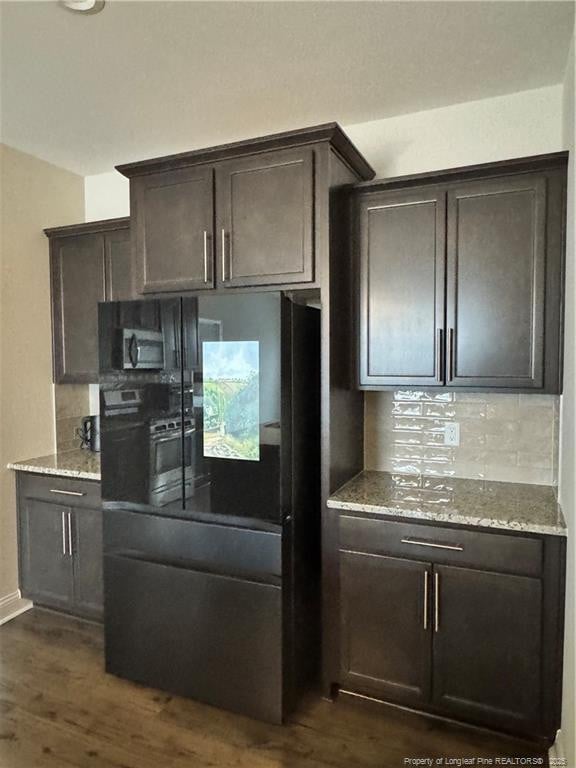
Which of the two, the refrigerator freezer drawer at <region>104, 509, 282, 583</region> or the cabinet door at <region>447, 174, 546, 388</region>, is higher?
the cabinet door at <region>447, 174, 546, 388</region>

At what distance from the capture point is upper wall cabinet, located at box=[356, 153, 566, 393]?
2031 millimetres

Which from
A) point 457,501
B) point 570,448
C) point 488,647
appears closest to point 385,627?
point 488,647

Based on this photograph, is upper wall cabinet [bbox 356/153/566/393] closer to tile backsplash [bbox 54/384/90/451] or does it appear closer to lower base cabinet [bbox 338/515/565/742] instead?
lower base cabinet [bbox 338/515/565/742]

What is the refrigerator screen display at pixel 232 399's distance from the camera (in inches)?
79.6

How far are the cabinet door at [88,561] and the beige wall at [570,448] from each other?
2.26 meters

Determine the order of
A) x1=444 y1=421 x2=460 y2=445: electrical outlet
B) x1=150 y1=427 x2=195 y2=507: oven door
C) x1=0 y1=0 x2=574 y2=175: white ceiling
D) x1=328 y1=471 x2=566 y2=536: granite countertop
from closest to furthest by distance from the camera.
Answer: x1=0 y1=0 x2=574 y2=175: white ceiling, x1=328 y1=471 x2=566 y2=536: granite countertop, x1=150 y1=427 x2=195 y2=507: oven door, x1=444 y1=421 x2=460 y2=445: electrical outlet

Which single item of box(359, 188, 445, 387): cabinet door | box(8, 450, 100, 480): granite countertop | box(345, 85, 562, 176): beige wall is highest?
box(345, 85, 562, 176): beige wall

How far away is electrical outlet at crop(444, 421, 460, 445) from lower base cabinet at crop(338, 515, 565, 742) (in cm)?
63

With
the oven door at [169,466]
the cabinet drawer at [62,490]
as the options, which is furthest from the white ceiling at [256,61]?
the cabinet drawer at [62,490]

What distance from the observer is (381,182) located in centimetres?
223

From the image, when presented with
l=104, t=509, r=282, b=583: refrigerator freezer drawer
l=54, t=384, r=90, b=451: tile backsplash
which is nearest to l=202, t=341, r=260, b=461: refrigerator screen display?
l=104, t=509, r=282, b=583: refrigerator freezer drawer

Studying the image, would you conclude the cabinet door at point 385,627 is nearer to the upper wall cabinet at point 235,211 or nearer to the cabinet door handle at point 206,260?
the upper wall cabinet at point 235,211

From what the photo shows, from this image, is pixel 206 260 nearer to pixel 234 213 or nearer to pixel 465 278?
pixel 234 213

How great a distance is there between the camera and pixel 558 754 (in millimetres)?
1790
